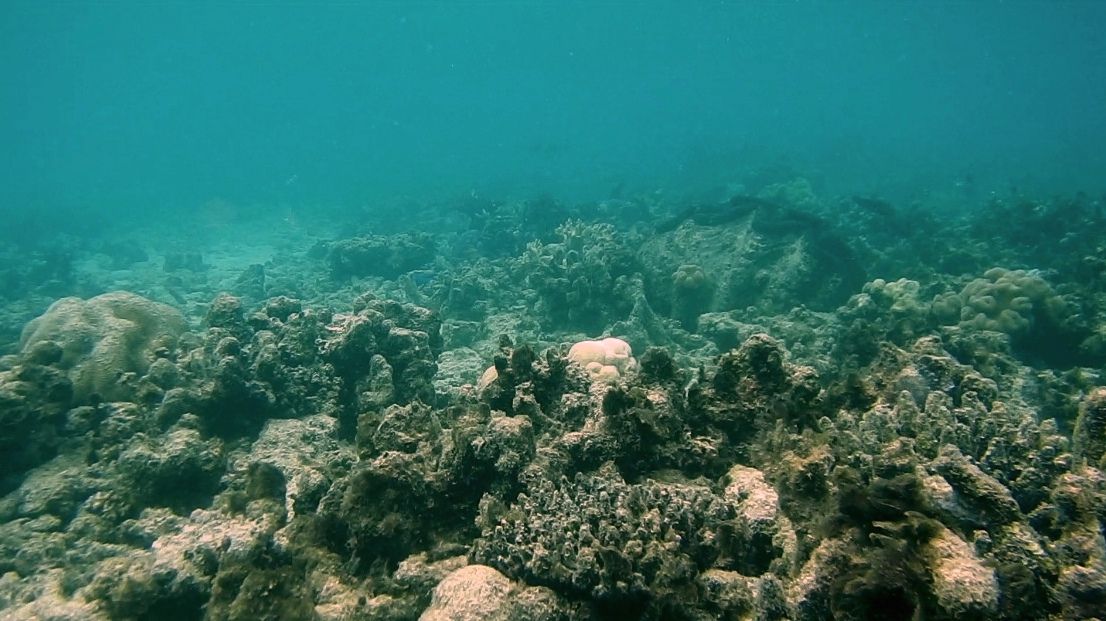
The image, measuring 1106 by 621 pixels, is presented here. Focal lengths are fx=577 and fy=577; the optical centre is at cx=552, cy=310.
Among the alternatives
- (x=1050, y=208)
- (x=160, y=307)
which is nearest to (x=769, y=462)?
(x=160, y=307)

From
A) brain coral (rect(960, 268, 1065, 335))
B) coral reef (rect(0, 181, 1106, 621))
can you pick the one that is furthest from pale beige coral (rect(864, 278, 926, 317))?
brain coral (rect(960, 268, 1065, 335))

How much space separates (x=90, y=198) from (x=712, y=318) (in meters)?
71.0

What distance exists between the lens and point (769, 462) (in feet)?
15.2

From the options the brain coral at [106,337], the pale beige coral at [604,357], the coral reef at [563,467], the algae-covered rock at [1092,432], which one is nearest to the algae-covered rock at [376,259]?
the coral reef at [563,467]

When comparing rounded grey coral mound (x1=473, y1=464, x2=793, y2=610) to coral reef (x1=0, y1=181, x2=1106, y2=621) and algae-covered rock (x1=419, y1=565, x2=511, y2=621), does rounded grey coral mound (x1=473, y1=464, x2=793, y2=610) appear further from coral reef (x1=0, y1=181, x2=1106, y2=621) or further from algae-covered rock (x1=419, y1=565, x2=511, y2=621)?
algae-covered rock (x1=419, y1=565, x2=511, y2=621)

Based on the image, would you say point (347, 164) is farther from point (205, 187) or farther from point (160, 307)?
point (160, 307)

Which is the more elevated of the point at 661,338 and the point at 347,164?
the point at 347,164

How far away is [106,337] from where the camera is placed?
9.41m

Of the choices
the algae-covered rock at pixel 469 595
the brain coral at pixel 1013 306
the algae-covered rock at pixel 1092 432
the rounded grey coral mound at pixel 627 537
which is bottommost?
the algae-covered rock at pixel 469 595

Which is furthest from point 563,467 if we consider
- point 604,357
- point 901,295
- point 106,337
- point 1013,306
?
point 901,295

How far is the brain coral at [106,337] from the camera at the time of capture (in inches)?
344

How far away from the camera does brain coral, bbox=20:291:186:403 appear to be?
28.7ft

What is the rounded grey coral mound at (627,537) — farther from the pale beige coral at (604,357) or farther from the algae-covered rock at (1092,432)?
the pale beige coral at (604,357)

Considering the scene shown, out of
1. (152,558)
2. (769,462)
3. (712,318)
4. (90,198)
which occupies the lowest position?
(152,558)
